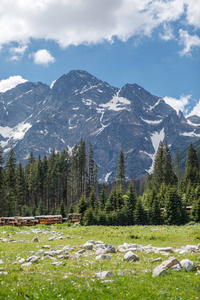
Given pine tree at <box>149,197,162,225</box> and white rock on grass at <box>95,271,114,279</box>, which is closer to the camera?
white rock on grass at <box>95,271,114,279</box>

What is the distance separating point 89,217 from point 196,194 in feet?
70.1

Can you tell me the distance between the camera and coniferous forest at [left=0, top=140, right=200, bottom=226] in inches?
1560

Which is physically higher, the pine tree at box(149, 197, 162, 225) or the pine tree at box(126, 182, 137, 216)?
the pine tree at box(126, 182, 137, 216)

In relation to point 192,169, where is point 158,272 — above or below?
below

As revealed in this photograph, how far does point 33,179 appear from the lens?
7350 centimetres

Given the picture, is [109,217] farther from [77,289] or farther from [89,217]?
[77,289]

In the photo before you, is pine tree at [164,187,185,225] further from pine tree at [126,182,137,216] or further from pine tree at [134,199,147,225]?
pine tree at [126,182,137,216]

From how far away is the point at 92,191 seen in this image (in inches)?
1970

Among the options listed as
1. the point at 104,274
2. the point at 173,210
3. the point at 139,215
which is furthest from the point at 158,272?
the point at 173,210

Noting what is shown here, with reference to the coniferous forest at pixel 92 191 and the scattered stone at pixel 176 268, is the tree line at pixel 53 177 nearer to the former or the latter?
the coniferous forest at pixel 92 191

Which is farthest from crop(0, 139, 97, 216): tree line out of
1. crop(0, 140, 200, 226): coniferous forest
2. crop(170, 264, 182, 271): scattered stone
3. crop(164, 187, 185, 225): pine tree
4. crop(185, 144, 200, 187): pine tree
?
crop(170, 264, 182, 271): scattered stone

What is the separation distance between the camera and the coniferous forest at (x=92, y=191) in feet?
130

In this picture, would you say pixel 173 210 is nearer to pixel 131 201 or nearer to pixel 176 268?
pixel 131 201

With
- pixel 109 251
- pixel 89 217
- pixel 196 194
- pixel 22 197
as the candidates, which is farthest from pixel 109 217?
pixel 22 197
